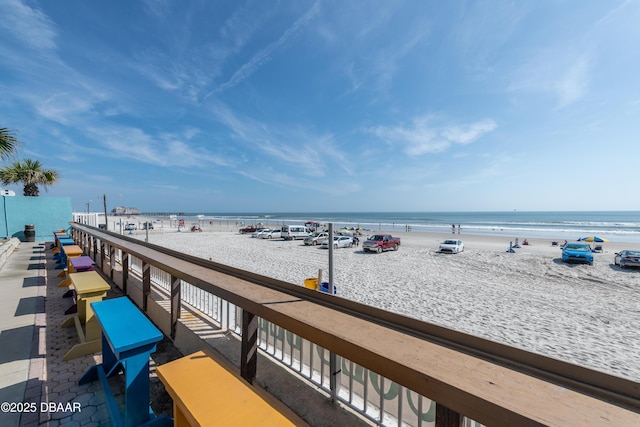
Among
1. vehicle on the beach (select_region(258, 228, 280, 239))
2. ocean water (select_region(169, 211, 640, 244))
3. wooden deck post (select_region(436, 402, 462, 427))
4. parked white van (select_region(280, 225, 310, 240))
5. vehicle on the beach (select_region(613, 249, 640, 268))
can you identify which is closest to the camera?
wooden deck post (select_region(436, 402, 462, 427))

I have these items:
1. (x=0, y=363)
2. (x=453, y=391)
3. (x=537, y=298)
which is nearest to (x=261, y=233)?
(x=537, y=298)

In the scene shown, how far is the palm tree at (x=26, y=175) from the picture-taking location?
1886 centimetres

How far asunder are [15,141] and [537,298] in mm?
18411

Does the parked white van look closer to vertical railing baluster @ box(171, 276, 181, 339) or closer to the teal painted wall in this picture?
the teal painted wall

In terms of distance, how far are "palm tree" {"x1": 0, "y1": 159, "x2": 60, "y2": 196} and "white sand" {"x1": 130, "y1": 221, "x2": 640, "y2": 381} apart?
13501mm

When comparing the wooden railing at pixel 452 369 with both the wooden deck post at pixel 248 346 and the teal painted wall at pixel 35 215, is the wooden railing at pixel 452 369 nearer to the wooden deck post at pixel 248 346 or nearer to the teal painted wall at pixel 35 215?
the wooden deck post at pixel 248 346

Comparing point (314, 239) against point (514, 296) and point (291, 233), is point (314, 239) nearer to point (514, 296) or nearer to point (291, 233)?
point (291, 233)

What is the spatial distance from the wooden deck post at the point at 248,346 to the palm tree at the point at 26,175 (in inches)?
981

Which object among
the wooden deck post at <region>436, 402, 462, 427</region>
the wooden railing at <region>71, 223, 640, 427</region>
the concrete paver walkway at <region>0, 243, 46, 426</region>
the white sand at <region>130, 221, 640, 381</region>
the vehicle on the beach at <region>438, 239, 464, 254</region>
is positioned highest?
the wooden railing at <region>71, 223, 640, 427</region>

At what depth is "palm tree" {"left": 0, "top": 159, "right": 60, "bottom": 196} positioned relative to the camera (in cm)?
1886

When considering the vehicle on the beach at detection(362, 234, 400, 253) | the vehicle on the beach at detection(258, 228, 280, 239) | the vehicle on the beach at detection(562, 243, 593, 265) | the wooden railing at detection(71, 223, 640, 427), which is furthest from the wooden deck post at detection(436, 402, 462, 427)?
the vehicle on the beach at detection(258, 228, 280, 239)

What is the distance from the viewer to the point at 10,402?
9.52 ft

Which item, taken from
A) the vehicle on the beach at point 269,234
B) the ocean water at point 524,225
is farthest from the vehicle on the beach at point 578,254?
the vehicle on the beach at point 269,234

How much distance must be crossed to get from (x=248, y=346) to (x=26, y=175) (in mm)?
25217
